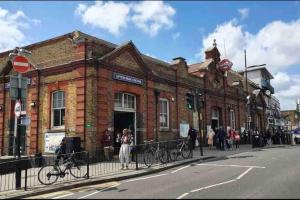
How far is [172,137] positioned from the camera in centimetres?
2539

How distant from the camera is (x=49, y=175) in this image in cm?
1276

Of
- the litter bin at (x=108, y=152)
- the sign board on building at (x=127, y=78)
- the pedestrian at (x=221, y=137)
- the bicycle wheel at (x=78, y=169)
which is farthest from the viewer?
the pedestrian at (x=221, y=137)

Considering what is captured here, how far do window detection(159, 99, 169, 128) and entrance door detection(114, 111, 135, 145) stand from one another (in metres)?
2.87

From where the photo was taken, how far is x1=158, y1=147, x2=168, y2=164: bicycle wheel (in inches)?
689

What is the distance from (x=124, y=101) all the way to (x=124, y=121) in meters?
1.49

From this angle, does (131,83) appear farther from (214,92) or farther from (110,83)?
(214,92)

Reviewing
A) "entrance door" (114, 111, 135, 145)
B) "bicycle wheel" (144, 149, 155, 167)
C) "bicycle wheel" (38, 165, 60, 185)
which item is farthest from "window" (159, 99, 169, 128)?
"bicycle wheel" (38, 165, 60, 185)

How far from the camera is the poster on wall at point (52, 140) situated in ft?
64.3

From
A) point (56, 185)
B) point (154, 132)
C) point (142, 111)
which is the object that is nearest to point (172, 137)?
point (154, 132)

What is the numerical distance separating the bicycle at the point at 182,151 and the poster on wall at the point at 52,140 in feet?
19.1

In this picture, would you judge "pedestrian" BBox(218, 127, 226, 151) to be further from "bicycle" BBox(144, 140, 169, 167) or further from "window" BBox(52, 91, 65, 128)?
"window" BBox(52, 91, 65, 128)

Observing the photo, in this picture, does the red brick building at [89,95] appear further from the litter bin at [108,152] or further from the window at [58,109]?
the litter bin at [108,152]

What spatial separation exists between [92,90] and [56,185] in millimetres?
7272

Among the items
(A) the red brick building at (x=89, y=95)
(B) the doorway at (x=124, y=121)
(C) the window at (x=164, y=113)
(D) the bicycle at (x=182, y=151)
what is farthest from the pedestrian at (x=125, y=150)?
A: (C) the window at (x=164, y=113)
